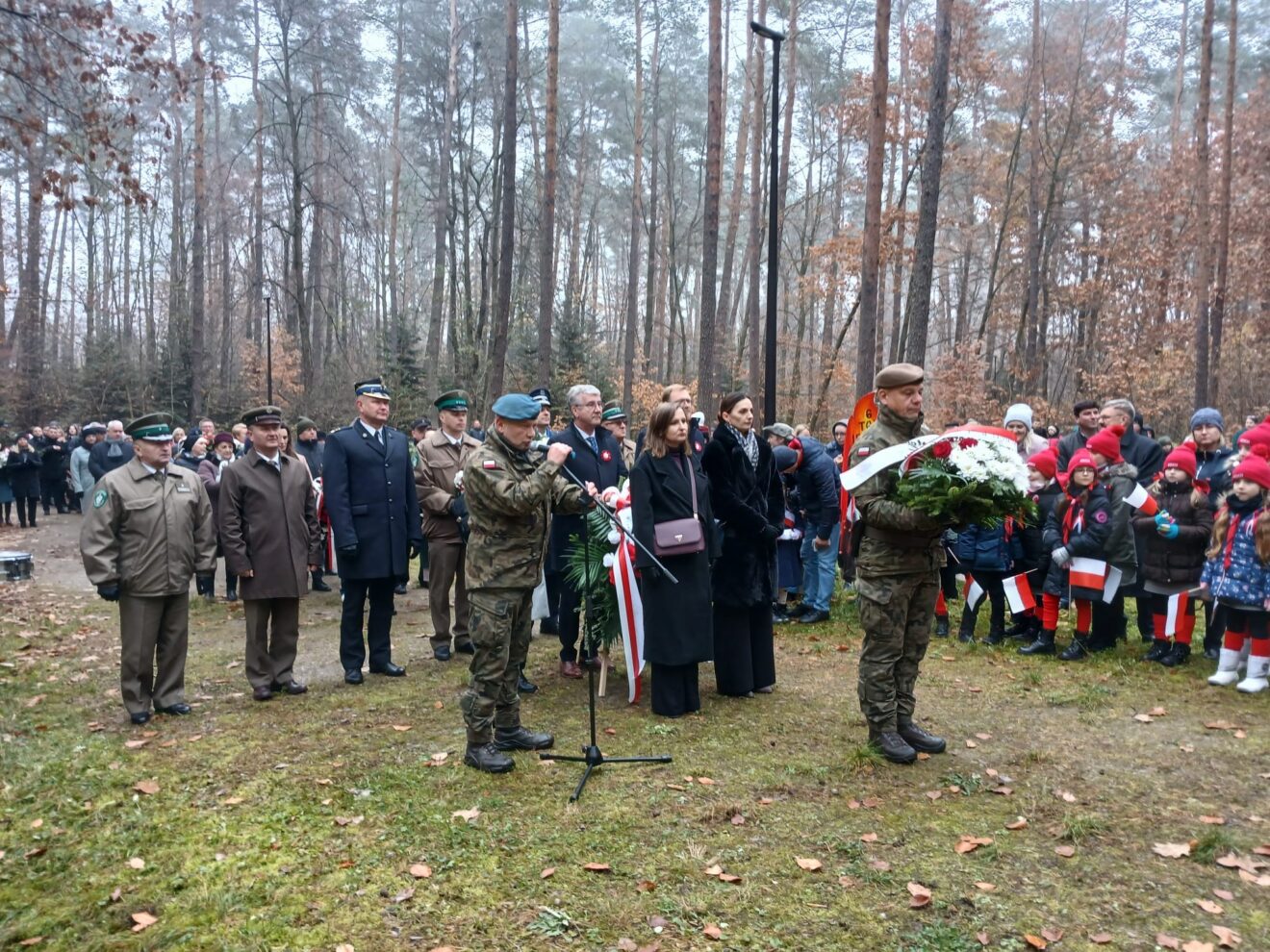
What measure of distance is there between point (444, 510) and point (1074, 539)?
18.5ft

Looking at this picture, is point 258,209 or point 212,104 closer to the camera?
point 258,209

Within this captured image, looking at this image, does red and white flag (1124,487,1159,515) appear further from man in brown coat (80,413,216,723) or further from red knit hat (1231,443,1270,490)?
man in brown coat (80,413,216,723)

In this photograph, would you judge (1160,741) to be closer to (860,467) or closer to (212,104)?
(860,467)

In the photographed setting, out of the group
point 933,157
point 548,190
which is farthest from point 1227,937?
point 548,190

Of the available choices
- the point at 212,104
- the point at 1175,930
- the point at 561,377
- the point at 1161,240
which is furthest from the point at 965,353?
the point at 212,104

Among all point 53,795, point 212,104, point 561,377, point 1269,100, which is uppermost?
point 212,104

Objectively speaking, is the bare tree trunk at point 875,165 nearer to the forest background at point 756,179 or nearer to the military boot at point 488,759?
the forest background at point 756,179

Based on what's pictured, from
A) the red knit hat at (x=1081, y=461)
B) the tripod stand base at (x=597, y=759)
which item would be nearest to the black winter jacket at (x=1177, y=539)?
the red knit hat at (x=1081, y=461)

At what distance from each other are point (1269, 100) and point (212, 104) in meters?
37.1

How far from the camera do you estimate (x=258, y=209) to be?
28828 mm

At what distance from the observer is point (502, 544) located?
5242mm

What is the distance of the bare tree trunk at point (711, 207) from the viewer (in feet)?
54.5

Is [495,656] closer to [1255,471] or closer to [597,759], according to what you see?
[597,759]

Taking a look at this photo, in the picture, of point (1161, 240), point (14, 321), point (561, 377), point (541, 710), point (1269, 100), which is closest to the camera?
point (541, 710)
